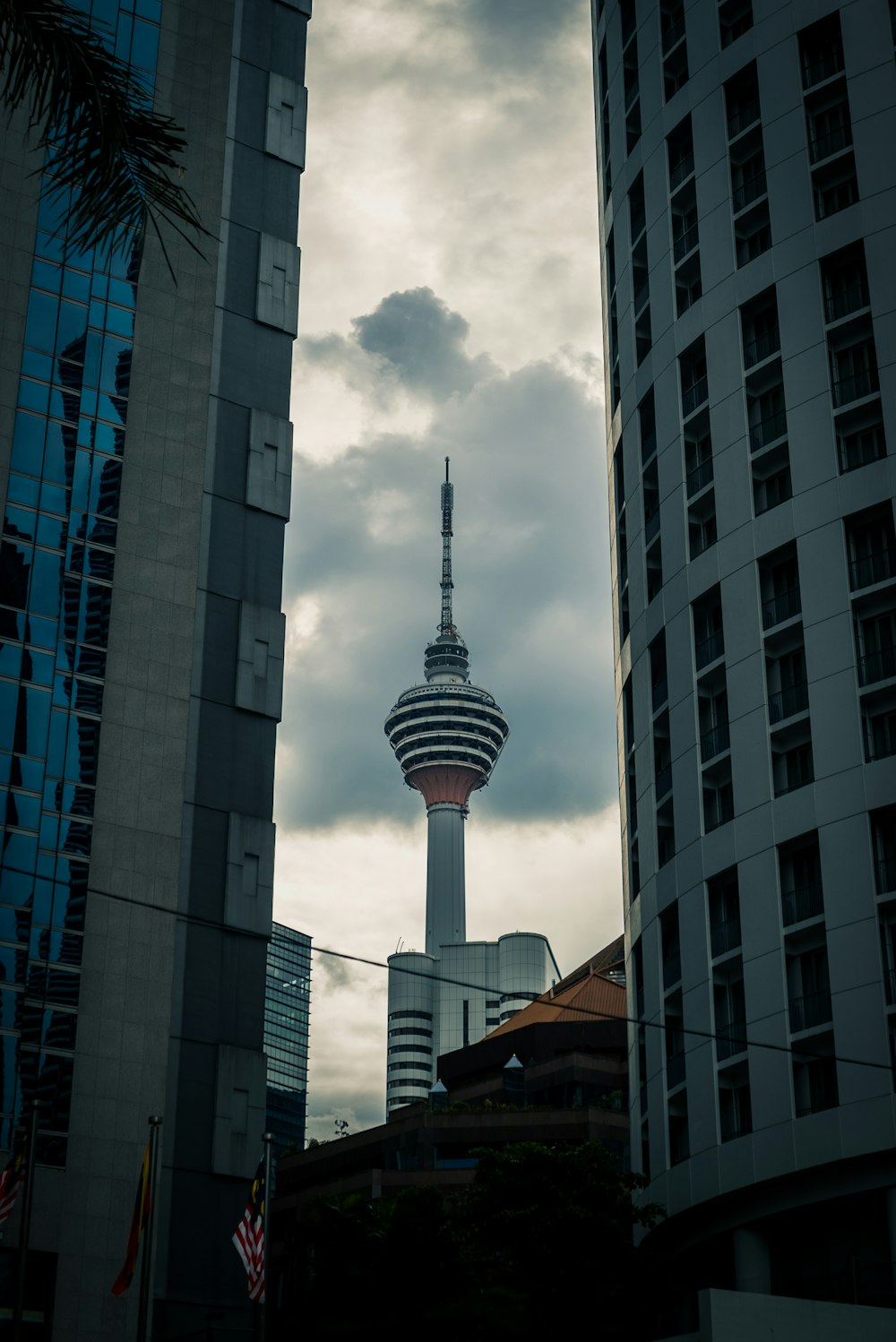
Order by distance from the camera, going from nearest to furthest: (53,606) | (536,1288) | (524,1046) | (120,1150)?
(536,1288) < (120,1150) < (53,606) < (524,1046)

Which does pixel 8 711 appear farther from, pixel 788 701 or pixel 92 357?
pixel 788 701

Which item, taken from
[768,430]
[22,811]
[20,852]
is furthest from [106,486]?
[768,430]

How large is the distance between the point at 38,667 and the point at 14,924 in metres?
10.8

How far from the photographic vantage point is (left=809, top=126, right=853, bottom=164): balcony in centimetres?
6656

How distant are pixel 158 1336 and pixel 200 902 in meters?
17.2

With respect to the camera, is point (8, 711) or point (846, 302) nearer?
point (846, 302)

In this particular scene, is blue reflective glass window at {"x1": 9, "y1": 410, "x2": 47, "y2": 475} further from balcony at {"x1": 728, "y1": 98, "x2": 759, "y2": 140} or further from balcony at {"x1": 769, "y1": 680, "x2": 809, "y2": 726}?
balcony at {"x1": 728, "y1": 98, "x2": 759, "y2": 140}

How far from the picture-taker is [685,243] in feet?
240

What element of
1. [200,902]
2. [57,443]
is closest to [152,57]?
[57,443]

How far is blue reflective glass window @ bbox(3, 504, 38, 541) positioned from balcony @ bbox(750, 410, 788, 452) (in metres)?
30.4

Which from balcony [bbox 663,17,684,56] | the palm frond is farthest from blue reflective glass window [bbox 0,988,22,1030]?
the palm frond

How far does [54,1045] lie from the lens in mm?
62812

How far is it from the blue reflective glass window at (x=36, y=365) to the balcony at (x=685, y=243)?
2851cm

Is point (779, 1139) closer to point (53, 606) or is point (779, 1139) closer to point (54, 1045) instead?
point (54, 1045)
